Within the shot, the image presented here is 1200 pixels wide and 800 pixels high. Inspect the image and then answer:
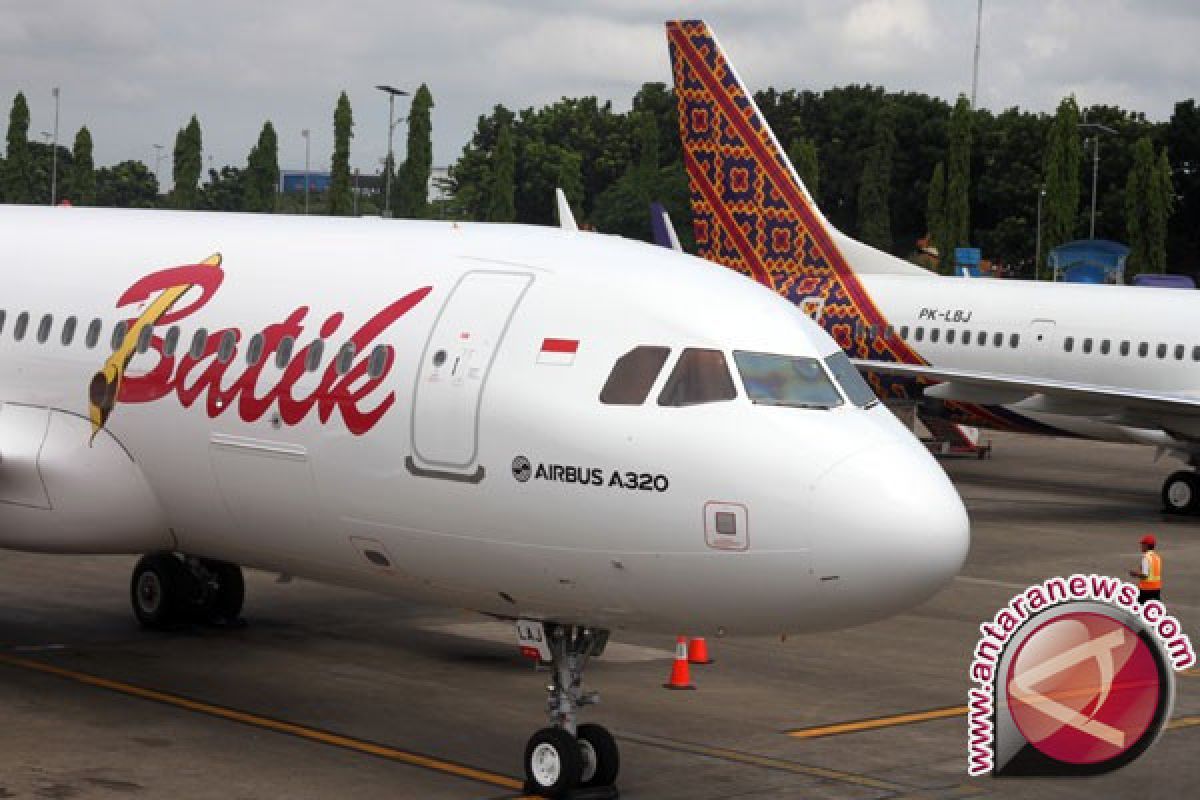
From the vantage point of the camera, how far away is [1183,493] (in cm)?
3856

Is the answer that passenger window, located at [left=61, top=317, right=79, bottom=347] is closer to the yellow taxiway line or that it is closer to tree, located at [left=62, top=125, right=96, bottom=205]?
the yellow taxiway line

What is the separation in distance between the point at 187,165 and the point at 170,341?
382 ft

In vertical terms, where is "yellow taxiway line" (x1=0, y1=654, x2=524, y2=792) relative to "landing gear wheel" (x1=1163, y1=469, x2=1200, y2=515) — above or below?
below

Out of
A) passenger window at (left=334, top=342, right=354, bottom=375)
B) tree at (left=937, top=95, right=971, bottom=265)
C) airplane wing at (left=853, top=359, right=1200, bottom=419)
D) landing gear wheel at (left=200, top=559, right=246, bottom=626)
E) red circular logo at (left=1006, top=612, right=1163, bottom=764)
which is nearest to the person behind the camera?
red circular logo at (left=1006, top=612, right=1163, bottom=764)

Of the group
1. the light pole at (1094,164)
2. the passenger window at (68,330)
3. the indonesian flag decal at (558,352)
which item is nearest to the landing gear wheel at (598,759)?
the indonesian flag decal at (558,352)

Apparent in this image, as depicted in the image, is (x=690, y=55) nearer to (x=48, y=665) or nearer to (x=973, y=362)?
(x=973, y=362)

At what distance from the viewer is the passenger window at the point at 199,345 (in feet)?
59.7

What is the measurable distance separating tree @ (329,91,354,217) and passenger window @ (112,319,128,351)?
103354 millimetres

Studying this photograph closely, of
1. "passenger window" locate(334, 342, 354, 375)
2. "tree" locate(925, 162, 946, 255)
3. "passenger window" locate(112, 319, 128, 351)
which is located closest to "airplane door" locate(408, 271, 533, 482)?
"passenger window" locate(334, 342, 354, 375)

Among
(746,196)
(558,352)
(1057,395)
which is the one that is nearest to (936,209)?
(746,196)

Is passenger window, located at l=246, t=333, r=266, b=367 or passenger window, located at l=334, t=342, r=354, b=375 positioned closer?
passenger window, located at l=334, t=342, r=354, b=375

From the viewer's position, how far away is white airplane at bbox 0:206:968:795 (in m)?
14.7

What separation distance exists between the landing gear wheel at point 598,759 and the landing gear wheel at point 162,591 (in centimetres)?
845

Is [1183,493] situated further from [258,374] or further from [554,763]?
[554,763]
